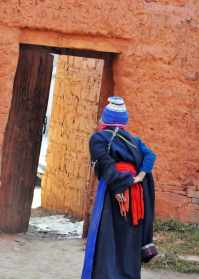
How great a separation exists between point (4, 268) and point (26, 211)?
8.25ft

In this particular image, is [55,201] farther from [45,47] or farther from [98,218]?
[98,218]

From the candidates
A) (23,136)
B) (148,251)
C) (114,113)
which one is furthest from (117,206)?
(23,136)

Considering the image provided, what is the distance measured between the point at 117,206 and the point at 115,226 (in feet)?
0.49

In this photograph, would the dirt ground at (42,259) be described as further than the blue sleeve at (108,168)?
Yes

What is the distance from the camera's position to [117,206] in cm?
563

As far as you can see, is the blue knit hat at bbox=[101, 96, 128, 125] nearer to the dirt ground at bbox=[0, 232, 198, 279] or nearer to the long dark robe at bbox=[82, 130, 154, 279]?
the long dark robe at bbox=[82, 130, 154, 279]

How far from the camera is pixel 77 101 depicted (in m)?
11.1

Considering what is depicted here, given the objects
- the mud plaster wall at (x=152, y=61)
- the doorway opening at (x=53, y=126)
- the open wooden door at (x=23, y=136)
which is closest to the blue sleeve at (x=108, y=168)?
the mud plaster wall at (x=152, y=61)

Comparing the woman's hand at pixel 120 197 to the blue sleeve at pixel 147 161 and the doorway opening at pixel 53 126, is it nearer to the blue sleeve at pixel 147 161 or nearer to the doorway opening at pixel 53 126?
the blue sleeve at pixel 147 161

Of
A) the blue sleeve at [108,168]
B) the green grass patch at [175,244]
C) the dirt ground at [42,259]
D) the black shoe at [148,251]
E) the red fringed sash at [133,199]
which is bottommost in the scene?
the dirt ground at [42,259]

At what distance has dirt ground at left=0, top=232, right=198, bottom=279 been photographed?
6543 millimetres

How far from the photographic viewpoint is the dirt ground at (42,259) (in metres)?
6.54

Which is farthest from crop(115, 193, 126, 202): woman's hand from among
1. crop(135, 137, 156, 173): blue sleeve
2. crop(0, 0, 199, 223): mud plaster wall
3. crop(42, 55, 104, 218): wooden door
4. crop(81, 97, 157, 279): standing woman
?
crop(42, 55, 104, 218): wooden door

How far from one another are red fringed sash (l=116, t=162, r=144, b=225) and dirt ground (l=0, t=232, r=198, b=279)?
1.10 metres
